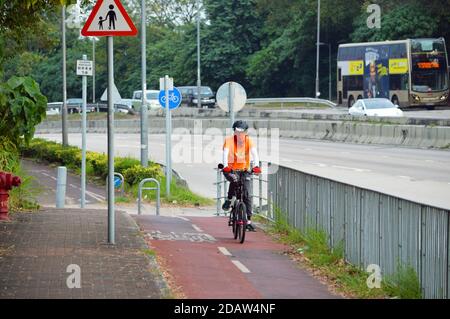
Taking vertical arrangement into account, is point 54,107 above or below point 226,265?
above

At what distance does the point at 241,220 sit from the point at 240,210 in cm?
16

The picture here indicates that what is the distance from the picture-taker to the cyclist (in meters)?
16.7

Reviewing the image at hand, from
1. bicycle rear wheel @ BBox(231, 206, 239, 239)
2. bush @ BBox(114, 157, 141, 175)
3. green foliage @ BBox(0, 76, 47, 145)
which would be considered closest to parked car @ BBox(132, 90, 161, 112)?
bush @ BBox(114, 157, 141, 175)

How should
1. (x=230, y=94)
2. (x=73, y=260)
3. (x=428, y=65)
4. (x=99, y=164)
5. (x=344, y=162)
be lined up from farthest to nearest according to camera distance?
(x=428, y=65), (x=99, y=164), (x=344, y=162), (x=230, y=94), (x=73, y=260)

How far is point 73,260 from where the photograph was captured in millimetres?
12891

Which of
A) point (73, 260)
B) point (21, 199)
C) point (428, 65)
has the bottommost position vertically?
point (21, 199)

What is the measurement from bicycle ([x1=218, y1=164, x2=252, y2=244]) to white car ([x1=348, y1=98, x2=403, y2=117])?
109 ft

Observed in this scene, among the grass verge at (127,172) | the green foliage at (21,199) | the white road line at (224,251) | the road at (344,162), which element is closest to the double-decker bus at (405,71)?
the road at (344,162)

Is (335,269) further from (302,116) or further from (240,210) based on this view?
(302,116)

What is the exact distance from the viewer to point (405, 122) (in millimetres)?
44969

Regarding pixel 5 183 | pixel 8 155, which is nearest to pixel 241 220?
pixel 5 183
